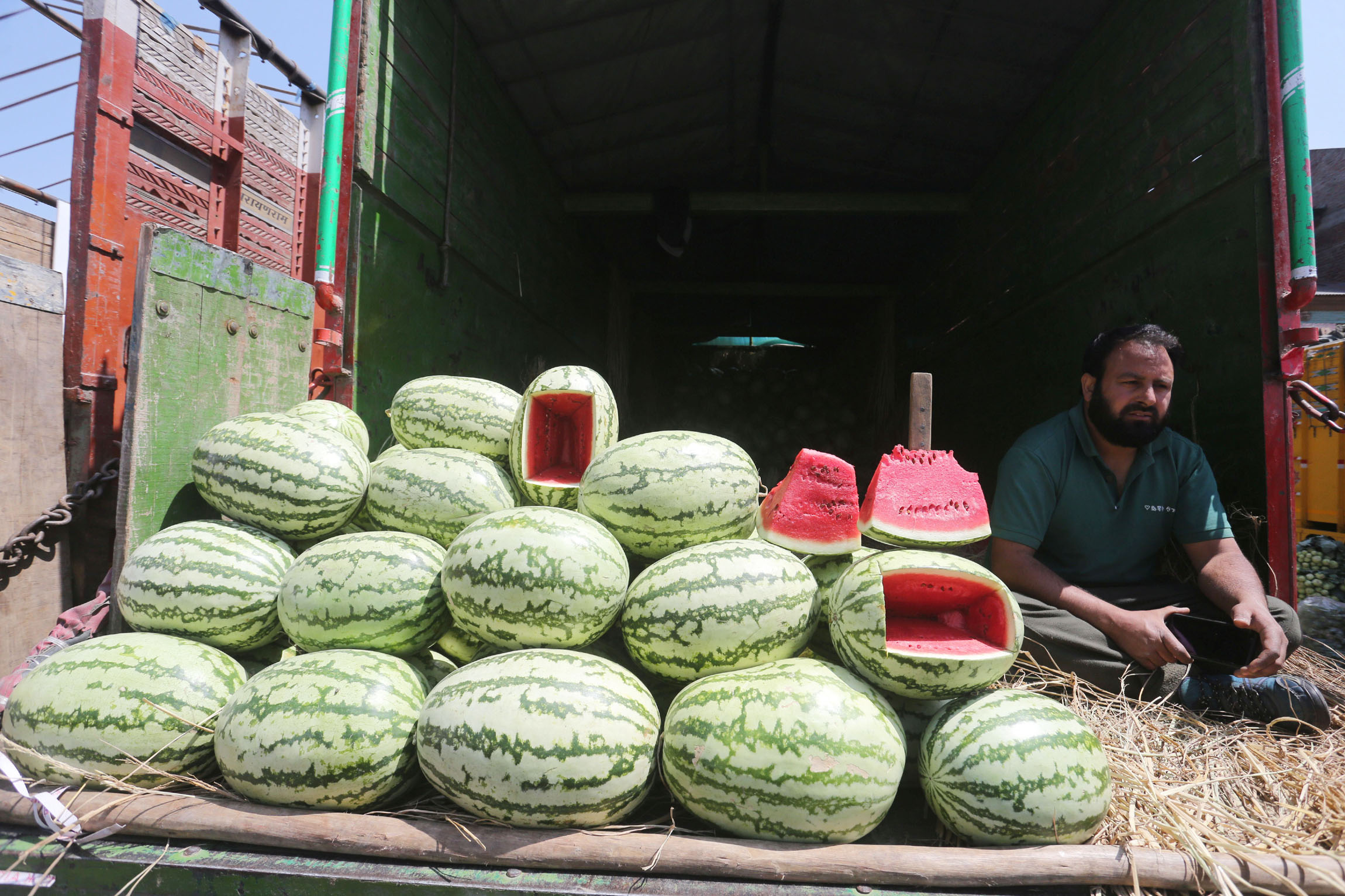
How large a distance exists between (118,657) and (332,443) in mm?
776

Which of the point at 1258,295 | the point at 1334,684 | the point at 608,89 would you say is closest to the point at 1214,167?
the point at 1258,295

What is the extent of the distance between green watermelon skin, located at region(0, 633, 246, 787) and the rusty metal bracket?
12.7ft

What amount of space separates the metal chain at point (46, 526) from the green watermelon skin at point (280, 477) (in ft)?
1.55

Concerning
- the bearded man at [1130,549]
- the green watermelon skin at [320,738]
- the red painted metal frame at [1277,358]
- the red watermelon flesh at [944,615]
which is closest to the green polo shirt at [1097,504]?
the bearded man at [1130,549]

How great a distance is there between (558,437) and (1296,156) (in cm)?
312

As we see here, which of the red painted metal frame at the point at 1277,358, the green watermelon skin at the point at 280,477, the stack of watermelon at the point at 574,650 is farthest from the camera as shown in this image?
the red painted metal frame at the point at 1277,358

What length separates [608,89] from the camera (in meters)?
4.80

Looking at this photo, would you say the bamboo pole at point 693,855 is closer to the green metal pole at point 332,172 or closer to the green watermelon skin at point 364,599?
the green watermelon skin at point 364,599

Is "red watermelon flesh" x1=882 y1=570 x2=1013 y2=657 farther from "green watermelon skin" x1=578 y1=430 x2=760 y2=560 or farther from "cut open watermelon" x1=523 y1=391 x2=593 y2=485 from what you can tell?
"cut open watermelon" x1=523 y1=391 x2=593 y2=485

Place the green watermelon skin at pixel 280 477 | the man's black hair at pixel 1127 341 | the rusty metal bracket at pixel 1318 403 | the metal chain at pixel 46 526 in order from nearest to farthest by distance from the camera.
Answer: the green watermelon skin at pixel 280 477, the metal chain at pixel 46 526, the rusty metal bracket at pixel 1318 403, the man's black hair at pixel 1127 341

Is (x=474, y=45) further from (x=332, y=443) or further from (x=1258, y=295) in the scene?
(x=1258, y=295)

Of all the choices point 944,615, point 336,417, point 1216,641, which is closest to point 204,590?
point 336,417

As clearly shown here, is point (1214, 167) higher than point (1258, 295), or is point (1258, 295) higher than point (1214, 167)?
point (1214, 167)

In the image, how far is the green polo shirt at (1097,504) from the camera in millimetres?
2832
